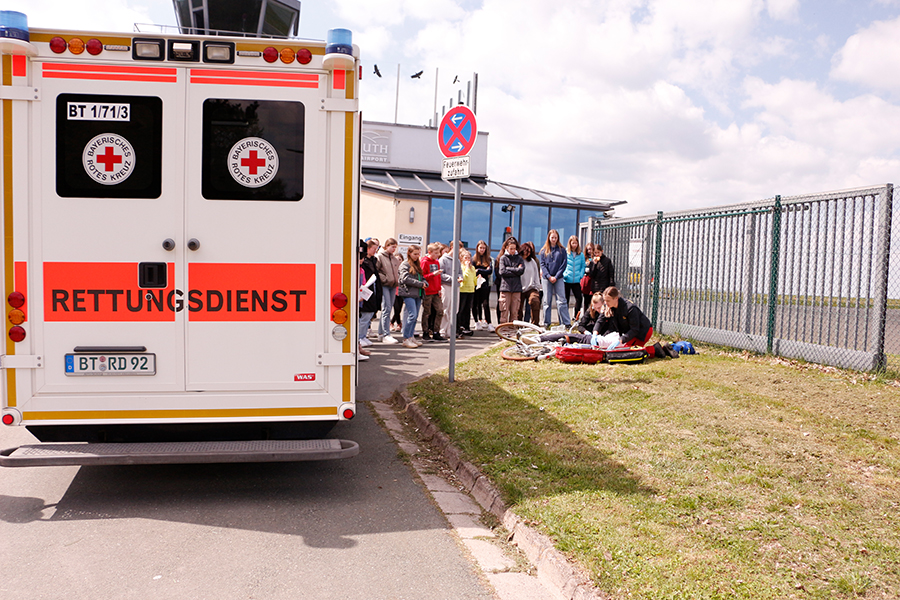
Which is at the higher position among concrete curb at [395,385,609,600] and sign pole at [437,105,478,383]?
sign pole at [437,105,478,383]

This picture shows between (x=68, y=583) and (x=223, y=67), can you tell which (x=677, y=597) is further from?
(x=223, y=67)

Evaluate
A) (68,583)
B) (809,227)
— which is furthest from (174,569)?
(809,227)

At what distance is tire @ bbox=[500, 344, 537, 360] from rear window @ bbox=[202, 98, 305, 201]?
6004mm

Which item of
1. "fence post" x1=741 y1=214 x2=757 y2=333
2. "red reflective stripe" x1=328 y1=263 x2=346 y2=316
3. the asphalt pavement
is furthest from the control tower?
"fence post" x1=741 y1=214 x2=757 y2=333

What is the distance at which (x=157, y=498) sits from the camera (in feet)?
16.3

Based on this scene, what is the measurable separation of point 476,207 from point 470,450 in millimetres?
21799

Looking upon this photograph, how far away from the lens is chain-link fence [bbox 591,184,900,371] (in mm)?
9000

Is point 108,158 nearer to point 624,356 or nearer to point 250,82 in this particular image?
point 250,82

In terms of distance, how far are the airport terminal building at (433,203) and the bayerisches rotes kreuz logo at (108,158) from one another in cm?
2024

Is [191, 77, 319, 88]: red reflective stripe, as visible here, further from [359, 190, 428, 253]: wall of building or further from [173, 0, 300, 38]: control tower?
[359, 190, 428, 253]: wall of building

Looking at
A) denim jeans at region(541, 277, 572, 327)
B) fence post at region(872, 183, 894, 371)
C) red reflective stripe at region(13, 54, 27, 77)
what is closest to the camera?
red reflective stripe at region(13, 54, 27, 77)

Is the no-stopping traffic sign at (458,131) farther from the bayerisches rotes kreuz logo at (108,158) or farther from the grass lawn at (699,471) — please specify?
the bayerisches rotes kreuz logo at (108,158)

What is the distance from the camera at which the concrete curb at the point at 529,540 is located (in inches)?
140

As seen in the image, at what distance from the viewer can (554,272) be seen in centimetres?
1410
